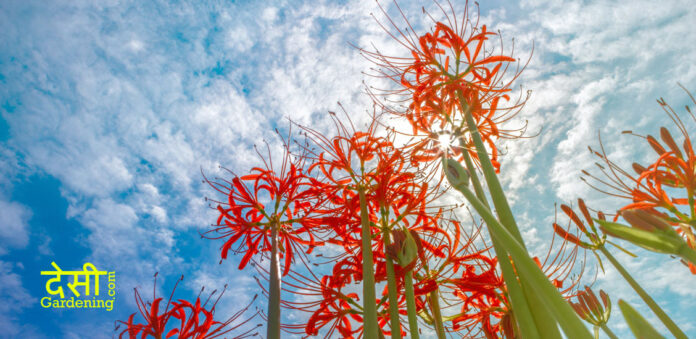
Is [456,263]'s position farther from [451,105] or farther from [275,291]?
[275,291]

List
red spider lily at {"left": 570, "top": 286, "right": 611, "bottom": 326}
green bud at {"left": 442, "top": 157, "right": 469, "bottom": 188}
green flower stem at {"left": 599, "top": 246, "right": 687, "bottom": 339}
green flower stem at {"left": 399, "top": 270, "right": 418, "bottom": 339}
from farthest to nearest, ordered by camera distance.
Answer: red spider lily at {"left": 570, "top": 286, "right": 611, "bottom": 326}
green flower stem at {"left": 399, "top": 270, "right": 418, "bottom": 339}
green flower stem at {"left": 599, "top": 246, "right": 687, "bottom": 339}
green bud at {"left": 442, "top": 157, "right": 469, "bottom": 188}

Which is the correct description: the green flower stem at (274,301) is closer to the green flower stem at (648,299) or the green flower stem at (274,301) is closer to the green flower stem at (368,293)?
the green flower stem at (368,293)

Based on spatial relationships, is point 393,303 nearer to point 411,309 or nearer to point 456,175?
point 411,309

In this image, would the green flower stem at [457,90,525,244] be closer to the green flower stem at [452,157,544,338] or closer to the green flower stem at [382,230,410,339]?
the green flower stem at [452,157,544,338]

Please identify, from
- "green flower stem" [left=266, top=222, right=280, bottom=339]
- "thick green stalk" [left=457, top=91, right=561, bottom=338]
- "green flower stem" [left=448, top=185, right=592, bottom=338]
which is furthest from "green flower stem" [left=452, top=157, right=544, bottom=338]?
"green flower stem" [left=266, top=222, right=280, bottom=339]

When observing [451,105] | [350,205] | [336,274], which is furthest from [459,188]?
[336,274]

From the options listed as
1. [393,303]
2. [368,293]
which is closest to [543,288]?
[368,293]
